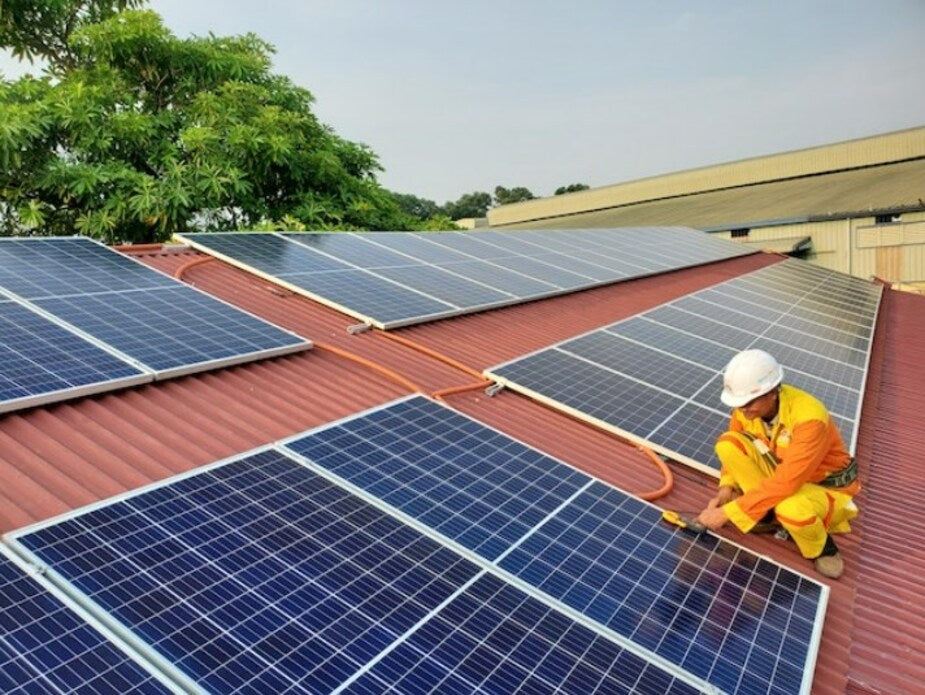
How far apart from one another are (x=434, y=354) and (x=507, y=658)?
16.8 ft

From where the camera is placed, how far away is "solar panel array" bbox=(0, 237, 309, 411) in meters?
5.34

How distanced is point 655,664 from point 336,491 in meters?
2.21

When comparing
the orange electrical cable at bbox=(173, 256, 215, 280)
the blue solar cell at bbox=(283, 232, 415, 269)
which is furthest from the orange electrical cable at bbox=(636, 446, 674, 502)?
the orange electrical cable at bbox=(173, 256, 215, 280)

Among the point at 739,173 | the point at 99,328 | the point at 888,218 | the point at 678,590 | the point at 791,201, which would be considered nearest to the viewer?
the point at 678,590

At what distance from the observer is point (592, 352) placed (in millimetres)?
8469

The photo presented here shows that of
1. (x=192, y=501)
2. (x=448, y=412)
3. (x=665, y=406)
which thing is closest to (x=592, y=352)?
(x=665, y=406)

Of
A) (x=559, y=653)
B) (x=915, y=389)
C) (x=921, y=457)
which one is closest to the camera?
(x=559, y=653)

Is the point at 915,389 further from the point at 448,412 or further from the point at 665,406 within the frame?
the point at 448,412

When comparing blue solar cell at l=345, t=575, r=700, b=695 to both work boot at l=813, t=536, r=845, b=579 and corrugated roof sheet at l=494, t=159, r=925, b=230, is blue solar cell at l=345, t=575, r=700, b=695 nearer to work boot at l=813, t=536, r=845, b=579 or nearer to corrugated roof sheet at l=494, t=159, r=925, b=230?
work boot at l=813, t=536, r=845, b=579

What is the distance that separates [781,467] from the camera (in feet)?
16.3

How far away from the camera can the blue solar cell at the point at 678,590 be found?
12.1 ft

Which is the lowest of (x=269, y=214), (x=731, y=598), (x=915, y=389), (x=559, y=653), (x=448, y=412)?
(x=915, y=389)

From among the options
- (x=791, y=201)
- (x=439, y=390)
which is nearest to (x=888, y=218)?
(x=791, y=201)

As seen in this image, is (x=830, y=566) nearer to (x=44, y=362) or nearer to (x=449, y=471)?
(x=449, y=471)
